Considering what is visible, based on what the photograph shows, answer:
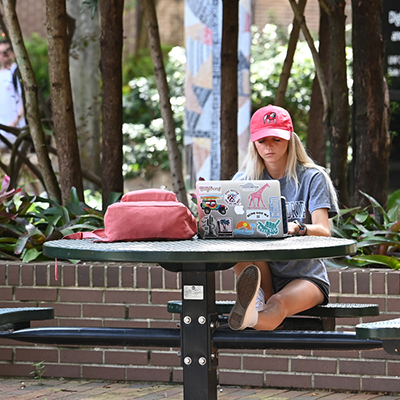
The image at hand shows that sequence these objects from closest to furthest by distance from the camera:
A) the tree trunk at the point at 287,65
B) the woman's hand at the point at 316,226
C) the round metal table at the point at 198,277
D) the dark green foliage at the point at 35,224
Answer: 1. the round metal table at the point at 198,277
2. the woman's hand at the point at 316,226
3. the dark green foliage at the point at 35,224
4. the tree trunk at the point at 287,65

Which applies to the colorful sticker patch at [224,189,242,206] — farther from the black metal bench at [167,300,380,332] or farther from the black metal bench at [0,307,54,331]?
the black metal bench at [0,307,54,331]

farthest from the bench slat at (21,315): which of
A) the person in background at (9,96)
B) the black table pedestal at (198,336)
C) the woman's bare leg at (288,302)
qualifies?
the person in background at (9,96)

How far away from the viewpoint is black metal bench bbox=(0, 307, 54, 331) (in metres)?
3.08

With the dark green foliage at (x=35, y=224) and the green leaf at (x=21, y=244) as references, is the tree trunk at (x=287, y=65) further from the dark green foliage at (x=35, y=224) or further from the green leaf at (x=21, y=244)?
the green leaf at (x=21, y=244)

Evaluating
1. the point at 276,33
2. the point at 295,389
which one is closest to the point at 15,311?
the point at 295,389

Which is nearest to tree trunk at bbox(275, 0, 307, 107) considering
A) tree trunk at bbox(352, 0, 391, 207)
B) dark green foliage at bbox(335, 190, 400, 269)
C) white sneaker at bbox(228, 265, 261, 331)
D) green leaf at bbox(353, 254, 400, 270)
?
tree trunk at bbox(352, 0, 391, 207)

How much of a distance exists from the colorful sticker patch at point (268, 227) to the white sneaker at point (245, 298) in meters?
0.16

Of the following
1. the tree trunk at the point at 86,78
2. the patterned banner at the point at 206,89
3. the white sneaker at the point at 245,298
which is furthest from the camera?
the tree trunk at the point at 86,78

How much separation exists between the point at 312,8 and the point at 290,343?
54.6 feet

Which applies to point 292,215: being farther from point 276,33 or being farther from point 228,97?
point 276,33

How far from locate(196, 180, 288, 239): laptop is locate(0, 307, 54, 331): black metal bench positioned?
83 cm

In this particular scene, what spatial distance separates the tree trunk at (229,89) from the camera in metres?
5.76

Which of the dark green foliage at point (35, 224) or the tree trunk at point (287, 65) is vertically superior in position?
the tree trunk at point (287, 65)

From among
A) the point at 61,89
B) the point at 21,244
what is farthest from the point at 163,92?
the point at 21,244
